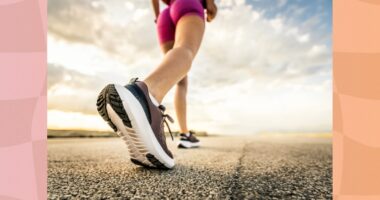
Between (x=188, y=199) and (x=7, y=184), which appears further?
(x=188, y=199)

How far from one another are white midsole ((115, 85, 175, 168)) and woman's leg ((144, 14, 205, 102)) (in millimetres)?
165

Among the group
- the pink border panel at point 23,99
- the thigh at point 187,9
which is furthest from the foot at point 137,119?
the thigh at point 187,9

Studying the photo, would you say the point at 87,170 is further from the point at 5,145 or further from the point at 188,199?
the point at 5,145

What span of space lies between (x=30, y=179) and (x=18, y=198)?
50 millimetres

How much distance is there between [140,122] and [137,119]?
0.02m

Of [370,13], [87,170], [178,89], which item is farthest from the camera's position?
[178,89]

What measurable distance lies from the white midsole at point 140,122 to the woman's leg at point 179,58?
165 millimetres

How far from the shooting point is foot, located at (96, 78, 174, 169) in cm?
138

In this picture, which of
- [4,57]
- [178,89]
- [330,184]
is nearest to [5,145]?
[4,57]

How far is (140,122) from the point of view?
1.42 meters

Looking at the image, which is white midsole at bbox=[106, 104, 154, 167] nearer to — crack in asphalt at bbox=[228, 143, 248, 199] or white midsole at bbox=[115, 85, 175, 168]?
white midsole at bbox=[115, 85, 175, 168]

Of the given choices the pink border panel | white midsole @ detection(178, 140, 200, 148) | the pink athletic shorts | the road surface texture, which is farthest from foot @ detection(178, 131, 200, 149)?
the pink border panel

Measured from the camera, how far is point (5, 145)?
2.84ft

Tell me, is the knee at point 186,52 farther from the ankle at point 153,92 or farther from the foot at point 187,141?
the foot at point 187,141
